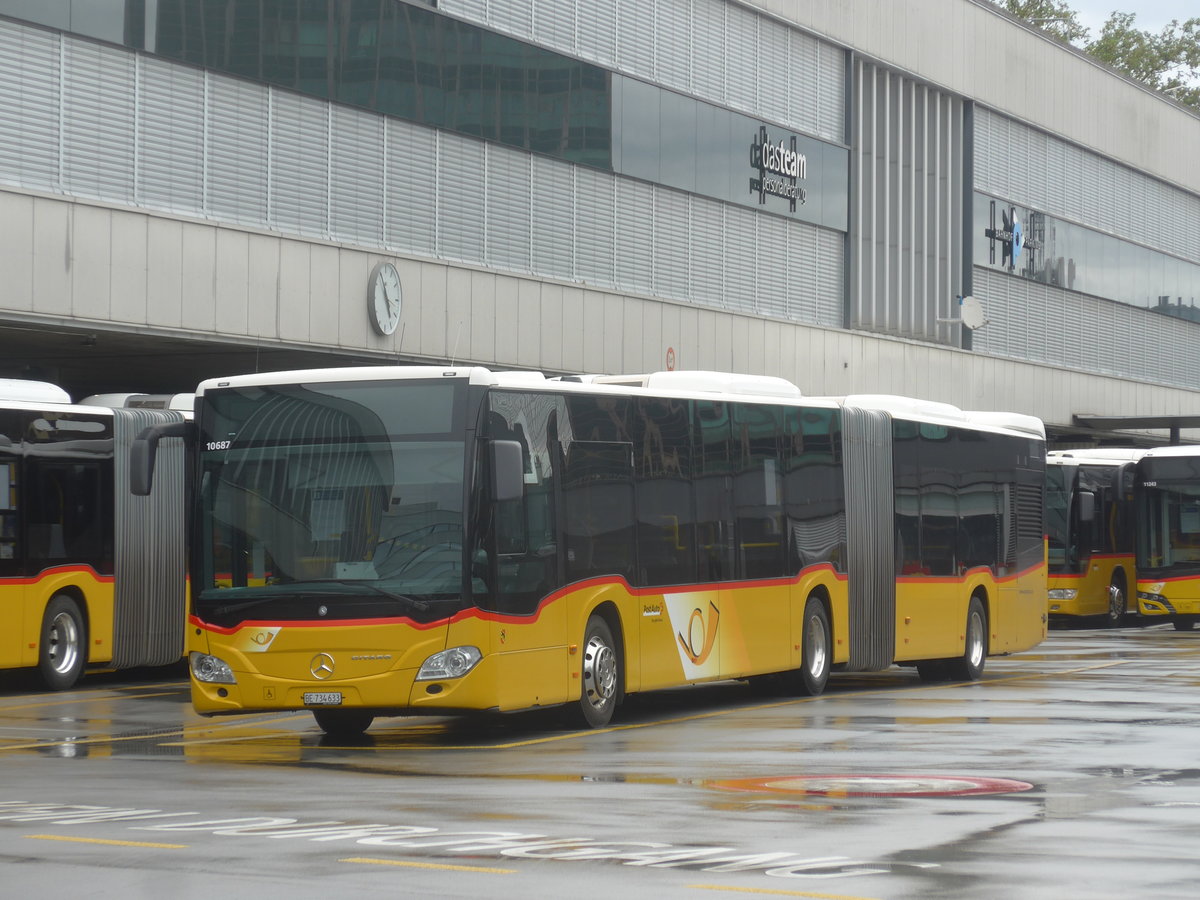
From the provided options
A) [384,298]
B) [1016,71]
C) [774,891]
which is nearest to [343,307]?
[384,298]

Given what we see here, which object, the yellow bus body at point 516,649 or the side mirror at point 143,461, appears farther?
the side mirror at point 143,461

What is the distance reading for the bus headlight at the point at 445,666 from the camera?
49.9 feet

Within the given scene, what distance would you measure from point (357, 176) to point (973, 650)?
12.3m

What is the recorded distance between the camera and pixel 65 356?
30.2 metres

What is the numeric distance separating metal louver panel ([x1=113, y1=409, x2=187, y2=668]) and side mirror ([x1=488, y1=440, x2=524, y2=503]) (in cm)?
895

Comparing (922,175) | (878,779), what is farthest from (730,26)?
(878,779)

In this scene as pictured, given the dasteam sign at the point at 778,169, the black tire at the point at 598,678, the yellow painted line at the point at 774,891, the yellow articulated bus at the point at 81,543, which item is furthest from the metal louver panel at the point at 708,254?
the yellow painted line at the point at 774,891

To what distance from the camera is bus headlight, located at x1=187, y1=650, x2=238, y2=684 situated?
51.4 feet

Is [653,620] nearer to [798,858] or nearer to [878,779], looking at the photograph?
[878,779]

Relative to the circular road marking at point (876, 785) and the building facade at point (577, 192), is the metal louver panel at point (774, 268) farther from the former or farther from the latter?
the circular road marking at point (876, 785)

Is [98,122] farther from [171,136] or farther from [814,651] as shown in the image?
[814,651]

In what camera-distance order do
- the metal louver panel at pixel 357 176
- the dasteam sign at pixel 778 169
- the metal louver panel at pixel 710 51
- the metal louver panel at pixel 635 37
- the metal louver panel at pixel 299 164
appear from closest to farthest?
1. the metal louver panel at pixel 299 164
2. the metal louver panel at pixel 357 176
3. the metal louver panel at pixel 635 37
4. the metal louver panel at pixel 710 51
5. the dasteam sign at pixel 778 169

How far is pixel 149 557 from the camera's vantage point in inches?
933

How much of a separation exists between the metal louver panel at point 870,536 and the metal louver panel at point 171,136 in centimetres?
1058
